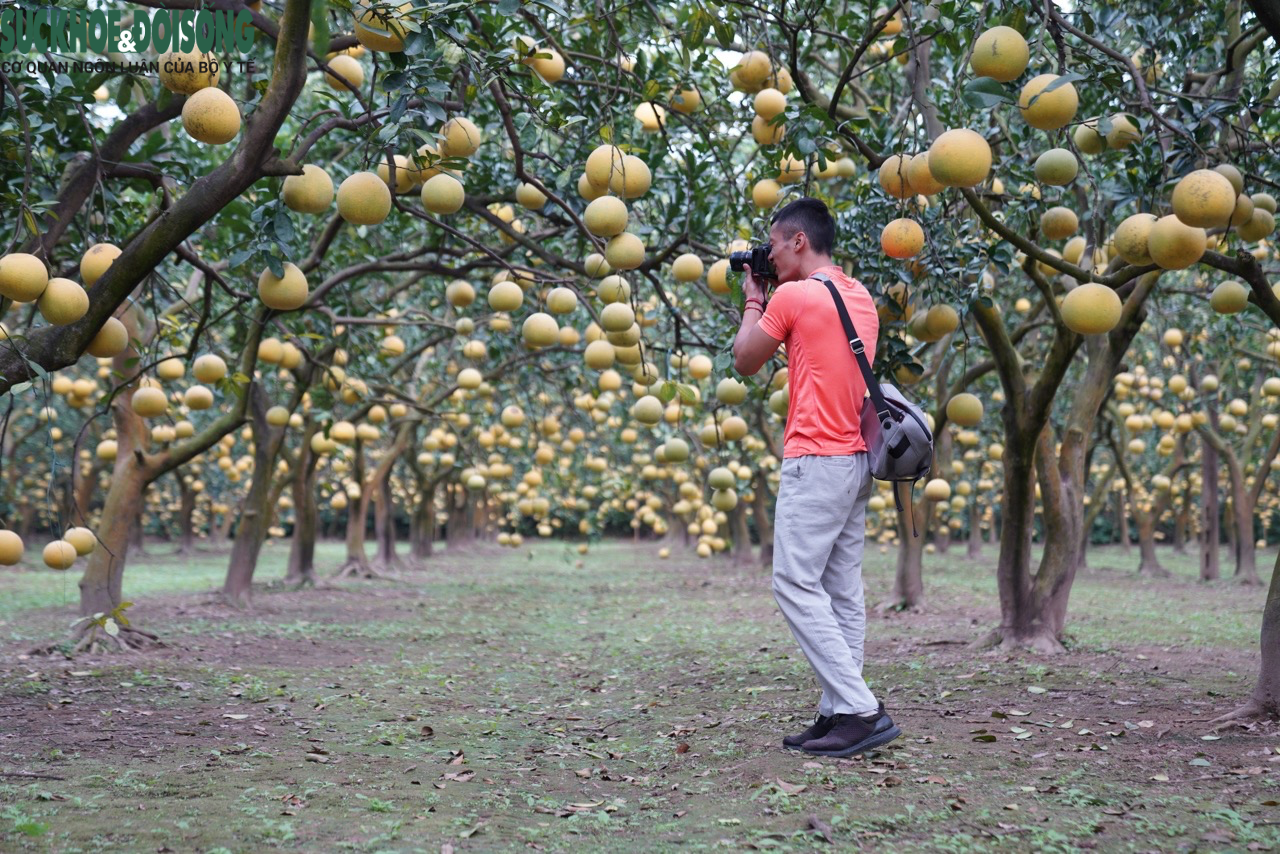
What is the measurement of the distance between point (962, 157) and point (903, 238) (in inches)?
25.9

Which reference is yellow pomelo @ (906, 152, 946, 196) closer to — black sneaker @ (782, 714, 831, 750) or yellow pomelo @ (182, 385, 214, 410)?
black sneaker @ (782, 714, 831, 750)

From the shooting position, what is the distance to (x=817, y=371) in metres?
3.44

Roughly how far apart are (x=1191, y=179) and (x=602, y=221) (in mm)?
1884

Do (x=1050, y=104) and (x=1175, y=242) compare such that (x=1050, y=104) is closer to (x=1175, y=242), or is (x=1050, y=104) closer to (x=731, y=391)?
(x=1175, y=242)

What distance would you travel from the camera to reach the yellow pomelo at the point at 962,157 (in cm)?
294

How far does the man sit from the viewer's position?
11.1ft

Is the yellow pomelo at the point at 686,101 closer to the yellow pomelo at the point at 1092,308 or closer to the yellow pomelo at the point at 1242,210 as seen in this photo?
the yellow pomelo at the point at 1092,308

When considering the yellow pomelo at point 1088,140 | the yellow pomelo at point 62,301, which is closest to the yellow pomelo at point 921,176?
the yellow pomelo at point 1088,140

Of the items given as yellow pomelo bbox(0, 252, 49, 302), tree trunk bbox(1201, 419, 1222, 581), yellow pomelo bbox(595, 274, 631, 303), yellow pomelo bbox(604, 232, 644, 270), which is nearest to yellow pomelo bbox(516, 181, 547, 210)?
yellow pomelo bbox(595, 274, 631, 303)

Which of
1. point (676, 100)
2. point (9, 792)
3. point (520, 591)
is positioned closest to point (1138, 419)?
point (676, 100)

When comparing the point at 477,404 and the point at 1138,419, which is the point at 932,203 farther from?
the point at 477,404

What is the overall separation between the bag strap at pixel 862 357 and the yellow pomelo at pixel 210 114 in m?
2.02

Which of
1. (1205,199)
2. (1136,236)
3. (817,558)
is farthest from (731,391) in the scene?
(1205,199)

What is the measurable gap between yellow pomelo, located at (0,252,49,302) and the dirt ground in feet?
5.18
